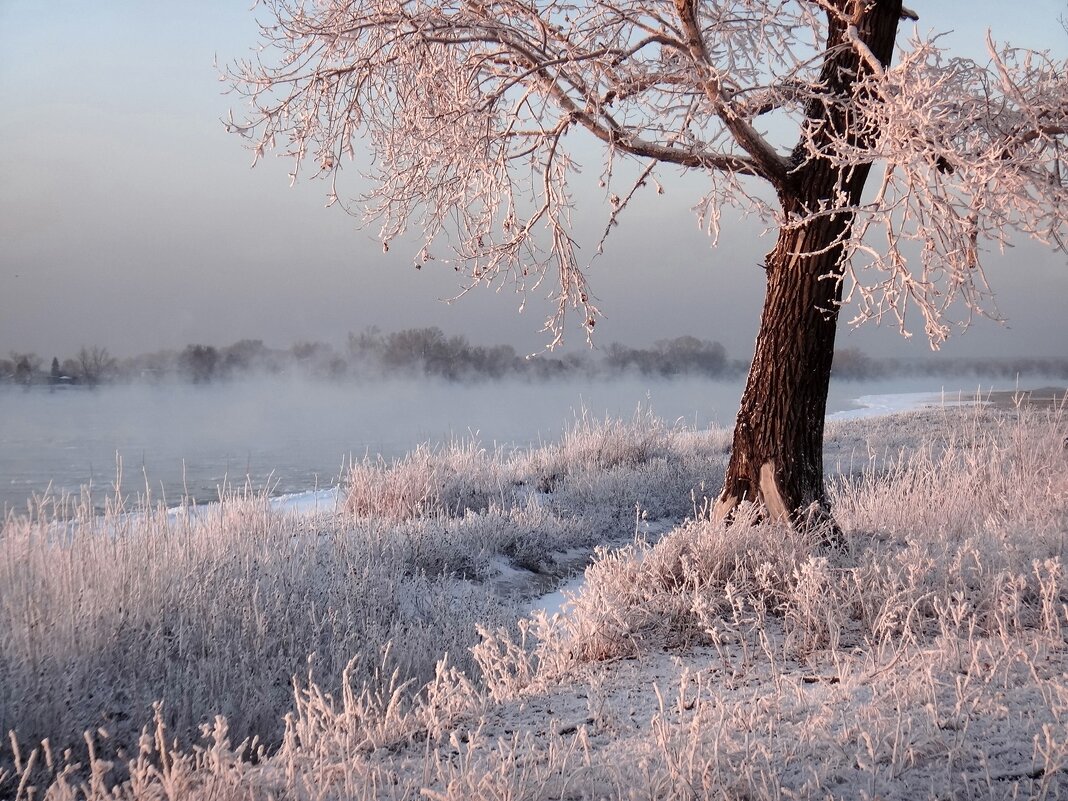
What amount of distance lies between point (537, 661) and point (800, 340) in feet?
11.4

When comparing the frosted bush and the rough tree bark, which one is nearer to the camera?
the rough tree bark

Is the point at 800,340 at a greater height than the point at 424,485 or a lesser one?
greater

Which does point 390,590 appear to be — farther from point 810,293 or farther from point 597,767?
point 810,293

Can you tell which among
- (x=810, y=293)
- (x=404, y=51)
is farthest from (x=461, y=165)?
(x=810, y=293)

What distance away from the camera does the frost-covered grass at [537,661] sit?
2822 mm

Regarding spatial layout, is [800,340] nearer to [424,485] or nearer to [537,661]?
[537,661]

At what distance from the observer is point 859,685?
3.80 meters

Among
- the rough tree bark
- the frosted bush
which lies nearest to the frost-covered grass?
the rough tree bark

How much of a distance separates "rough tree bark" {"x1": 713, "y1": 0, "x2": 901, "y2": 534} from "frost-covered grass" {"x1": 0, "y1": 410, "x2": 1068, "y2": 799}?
76 centimetres

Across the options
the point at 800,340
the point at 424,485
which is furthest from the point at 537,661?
the point at 424,485

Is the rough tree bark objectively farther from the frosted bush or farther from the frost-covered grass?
the frosted bush

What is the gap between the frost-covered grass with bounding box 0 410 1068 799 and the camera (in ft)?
9.26

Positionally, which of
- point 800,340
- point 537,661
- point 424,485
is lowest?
point 537,661

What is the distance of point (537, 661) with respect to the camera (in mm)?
5820
